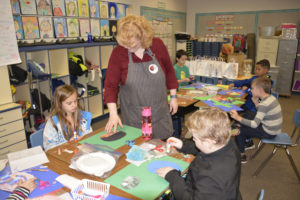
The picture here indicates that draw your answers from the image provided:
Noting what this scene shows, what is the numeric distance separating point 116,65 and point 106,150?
0.69 meters

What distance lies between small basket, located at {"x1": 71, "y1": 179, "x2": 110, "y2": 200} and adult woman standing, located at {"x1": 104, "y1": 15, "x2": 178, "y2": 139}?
0.62m

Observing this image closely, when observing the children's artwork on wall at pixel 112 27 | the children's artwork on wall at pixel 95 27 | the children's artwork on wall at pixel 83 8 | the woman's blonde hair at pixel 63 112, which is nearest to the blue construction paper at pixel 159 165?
the woman's blonde hair at pixel 63 112

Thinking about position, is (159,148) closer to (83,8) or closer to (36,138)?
(36,138)

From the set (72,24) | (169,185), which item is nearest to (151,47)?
(169,185)

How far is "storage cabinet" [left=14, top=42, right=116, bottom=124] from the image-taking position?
3434 millimetres

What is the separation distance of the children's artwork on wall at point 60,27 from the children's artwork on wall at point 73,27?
9cm

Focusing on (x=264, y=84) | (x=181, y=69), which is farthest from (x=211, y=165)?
(x=181, y=69)

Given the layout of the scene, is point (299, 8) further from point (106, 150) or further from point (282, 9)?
point (106, 150)

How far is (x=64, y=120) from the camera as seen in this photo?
203cm

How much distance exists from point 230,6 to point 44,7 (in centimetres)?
533

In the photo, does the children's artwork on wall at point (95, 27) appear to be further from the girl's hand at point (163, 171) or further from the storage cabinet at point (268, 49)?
the storage cabinet at point (268, 49)

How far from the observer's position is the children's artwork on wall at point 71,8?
4.11 meters

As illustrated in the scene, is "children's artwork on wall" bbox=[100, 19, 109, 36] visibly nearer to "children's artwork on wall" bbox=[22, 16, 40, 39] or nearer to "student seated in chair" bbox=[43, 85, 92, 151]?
"children's artwork on wall" bbox=[22, 16, 40, 39]

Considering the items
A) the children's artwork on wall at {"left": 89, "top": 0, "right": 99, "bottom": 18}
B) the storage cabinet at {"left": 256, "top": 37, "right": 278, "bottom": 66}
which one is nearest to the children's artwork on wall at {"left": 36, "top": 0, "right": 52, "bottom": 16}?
the children's artwork on wall at {"left": 89, "top": 0, "right": 99, "bottom": 18}
